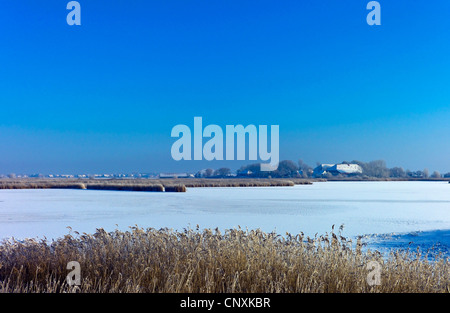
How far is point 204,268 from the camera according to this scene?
16.6ft

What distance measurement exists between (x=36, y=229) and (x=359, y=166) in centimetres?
9590

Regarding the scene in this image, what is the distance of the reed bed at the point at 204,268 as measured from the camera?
4.35 meters

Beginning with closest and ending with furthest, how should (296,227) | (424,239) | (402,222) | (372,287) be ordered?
(372,287)
(424,239)
(296,227)
(402,222)

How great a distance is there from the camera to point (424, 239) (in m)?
8.93

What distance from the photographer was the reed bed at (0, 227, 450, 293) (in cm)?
435
